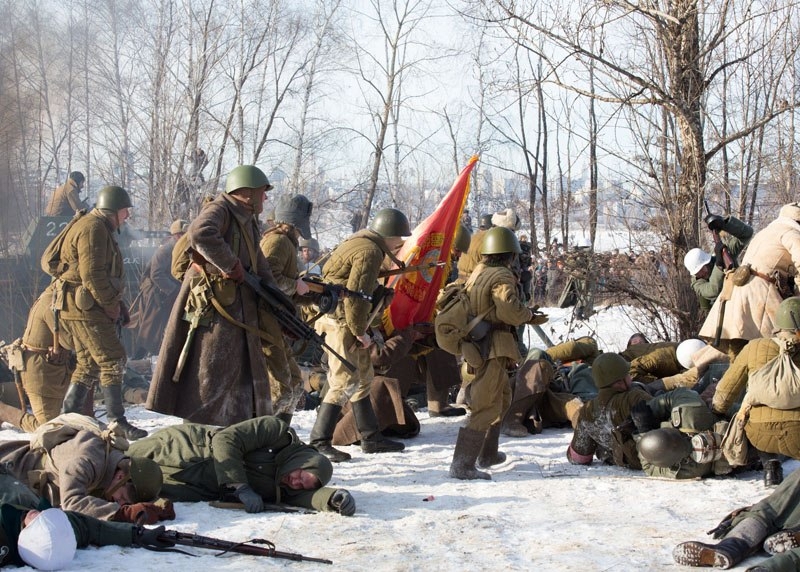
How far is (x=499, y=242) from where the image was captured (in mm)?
6441

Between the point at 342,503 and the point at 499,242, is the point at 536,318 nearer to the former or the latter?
the point at 499,242

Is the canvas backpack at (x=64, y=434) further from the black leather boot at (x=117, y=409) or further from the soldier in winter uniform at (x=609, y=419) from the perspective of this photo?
the soldier in winter uniform at (x=609, y=419)

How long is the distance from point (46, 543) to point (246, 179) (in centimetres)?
267

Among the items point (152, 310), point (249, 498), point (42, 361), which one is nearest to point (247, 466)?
point (249, 498)

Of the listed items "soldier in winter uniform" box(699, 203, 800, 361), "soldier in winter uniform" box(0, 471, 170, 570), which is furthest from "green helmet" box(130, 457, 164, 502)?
"soldier in winter uniform" box(699, 203, 800, 361)

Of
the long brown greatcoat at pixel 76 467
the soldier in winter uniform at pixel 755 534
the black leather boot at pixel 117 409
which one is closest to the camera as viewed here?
the soldier in winter uniform at pixel 755 534

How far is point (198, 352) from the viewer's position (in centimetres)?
606

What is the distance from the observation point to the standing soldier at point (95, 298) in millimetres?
7570

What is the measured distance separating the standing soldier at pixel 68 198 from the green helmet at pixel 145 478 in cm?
937

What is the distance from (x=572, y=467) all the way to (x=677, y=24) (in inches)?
219

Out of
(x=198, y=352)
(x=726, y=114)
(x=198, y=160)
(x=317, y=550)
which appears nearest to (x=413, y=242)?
(x=198, y=352)

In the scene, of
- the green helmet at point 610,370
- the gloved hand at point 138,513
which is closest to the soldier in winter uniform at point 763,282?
the green helmet at point 610,370

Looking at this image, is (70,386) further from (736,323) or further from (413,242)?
(736,323)

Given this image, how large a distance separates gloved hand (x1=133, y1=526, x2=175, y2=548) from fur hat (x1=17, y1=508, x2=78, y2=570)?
→ 422 millimetres
